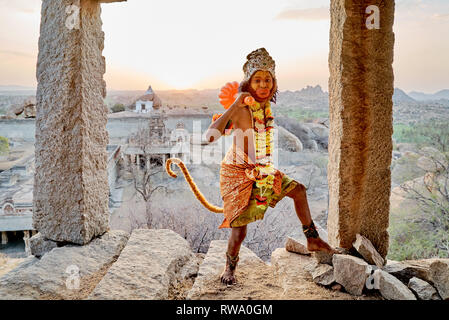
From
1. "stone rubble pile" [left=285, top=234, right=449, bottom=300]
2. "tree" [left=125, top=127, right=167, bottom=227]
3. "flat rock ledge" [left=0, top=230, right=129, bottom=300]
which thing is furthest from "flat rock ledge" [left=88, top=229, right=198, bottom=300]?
"tree" [left=125, top=127, right=167, bottom=227]

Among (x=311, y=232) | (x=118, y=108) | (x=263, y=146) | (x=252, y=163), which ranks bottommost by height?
(x=311, y=232)

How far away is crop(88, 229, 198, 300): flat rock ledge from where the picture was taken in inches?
94.4

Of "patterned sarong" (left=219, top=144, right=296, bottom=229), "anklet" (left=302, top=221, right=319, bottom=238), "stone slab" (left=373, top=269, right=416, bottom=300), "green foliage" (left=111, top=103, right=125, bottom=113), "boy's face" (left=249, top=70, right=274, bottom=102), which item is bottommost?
"stone slab" (left=373, top=269, right=416, bottom=300)

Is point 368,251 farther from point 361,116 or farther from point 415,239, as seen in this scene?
point 415,239

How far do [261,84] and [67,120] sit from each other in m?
1.71

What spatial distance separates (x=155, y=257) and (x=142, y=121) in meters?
5.72

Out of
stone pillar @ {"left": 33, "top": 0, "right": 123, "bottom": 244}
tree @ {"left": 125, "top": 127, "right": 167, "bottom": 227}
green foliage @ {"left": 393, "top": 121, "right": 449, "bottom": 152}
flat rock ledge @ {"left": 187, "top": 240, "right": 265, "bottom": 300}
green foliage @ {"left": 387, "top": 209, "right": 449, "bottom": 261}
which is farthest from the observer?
tree @ {"left": 125, "top": 127, "right": 167, "bottom": 227}

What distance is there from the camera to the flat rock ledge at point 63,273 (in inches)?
95.3

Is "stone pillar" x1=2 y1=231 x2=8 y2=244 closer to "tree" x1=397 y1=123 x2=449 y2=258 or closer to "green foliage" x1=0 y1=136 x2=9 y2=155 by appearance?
"green foliage" x1=0 y1=136 x2=9 y2=155

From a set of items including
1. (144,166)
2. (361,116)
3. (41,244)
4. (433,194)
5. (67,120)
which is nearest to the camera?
(361,116)

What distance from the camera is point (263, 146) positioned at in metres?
2.41

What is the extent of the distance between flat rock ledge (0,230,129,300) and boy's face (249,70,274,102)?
1974 millimetres

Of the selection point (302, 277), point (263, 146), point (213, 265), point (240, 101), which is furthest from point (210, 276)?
point (240, 101)

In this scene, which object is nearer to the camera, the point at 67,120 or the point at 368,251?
the point at 368,251
